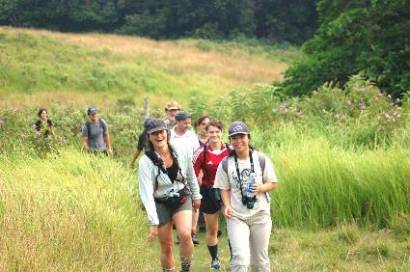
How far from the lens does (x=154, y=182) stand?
5.73 meters

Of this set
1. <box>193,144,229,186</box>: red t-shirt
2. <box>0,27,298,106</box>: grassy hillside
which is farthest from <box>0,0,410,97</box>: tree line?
<box>193,144,229,186</box>: red t-shirt

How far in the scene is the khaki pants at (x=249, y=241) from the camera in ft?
17.4

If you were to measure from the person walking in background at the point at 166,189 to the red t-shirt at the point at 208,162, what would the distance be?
2.78ft

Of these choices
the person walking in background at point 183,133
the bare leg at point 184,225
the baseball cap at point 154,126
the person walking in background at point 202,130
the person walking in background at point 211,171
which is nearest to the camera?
the baseball cap at point 154,126

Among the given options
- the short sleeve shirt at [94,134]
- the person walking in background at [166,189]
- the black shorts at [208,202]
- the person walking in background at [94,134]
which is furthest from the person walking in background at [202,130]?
the short sleeve shirt at [94,134]

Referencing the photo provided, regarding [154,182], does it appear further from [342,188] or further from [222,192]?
[342,188]

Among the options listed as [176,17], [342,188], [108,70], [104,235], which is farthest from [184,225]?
[176,17]

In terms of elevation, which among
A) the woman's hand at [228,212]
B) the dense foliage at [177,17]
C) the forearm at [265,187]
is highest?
the dense foliage at [177,17]

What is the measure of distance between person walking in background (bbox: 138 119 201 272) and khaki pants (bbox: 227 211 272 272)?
2.06ft

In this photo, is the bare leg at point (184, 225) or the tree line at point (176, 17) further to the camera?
the tree line at point (176, 17)

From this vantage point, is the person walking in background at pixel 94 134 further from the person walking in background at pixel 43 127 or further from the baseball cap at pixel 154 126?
the baseball cap at pixel 154 126

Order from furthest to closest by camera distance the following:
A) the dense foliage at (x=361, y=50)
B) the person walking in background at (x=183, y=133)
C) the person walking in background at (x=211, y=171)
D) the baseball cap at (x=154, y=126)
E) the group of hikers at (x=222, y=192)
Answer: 1. the dense foliage at (x=361, y=50)
2. the person walking in background at (x=183, y=133)
3. the person walking in background at (x=211, y=171)
4. the baseball cap at (x=154, y=126)
5. the group of hikers at (x=222, y=192)

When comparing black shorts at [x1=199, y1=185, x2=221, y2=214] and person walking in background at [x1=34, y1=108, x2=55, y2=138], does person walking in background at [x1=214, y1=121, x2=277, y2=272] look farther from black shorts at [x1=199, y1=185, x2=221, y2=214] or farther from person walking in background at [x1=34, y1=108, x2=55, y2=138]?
person walking in background at [x1=34, y1=108, x2=55, y2=138]

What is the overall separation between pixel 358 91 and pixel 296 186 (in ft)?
15.7
